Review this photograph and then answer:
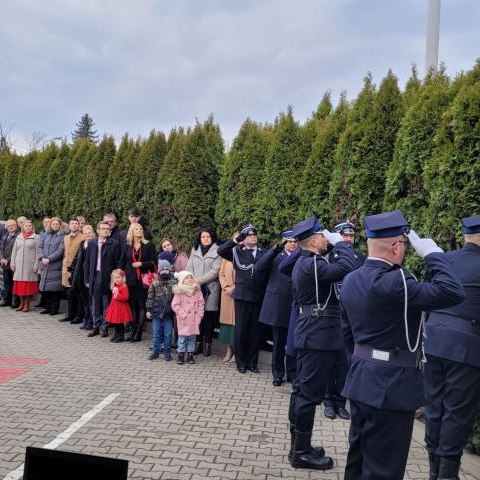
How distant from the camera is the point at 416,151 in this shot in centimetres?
557

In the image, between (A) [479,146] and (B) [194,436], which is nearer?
(A) [479,146]

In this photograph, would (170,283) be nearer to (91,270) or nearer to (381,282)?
(91,270)

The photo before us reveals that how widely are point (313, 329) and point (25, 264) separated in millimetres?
8655

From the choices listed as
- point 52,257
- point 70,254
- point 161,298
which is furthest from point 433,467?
point 52,257

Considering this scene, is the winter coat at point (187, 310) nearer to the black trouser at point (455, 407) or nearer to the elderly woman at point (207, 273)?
the elderly woman at point (207, 273)

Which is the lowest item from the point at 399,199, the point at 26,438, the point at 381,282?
the point at 26,438

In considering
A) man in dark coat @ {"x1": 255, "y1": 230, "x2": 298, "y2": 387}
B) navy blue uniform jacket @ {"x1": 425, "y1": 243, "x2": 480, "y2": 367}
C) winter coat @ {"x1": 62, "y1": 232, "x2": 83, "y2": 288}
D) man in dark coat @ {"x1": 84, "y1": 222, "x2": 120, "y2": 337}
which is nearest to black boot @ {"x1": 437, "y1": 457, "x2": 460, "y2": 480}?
navy blue uniform jacket @ {"x1": 425, "y1": 243, "x2": 480, "y2": 367}

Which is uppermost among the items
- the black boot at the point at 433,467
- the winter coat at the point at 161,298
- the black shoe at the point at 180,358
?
the winter coat at the point at 161,298

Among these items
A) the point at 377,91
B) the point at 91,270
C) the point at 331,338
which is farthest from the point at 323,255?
the point at 91,270

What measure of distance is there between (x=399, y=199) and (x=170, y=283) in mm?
3693

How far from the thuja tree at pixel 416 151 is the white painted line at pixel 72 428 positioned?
12.0 feet

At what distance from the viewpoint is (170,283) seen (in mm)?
8164

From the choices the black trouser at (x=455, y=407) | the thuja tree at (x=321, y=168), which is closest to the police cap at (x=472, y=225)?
the black trouser at (x=455, y=407)

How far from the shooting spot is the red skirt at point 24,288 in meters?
11.6
